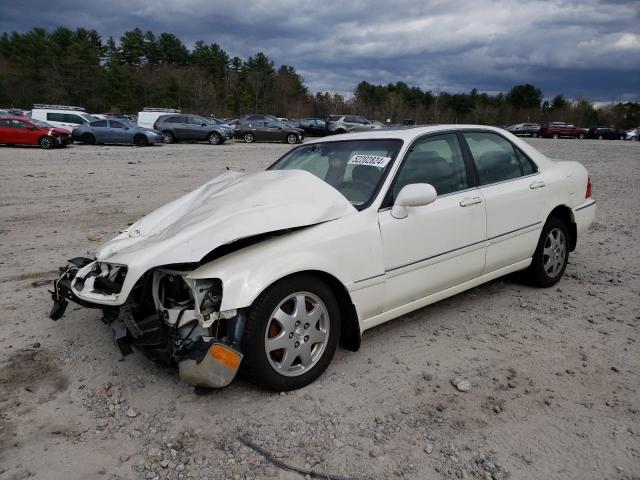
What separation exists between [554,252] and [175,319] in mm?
3599

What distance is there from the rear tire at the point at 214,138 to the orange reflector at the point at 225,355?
2661cm

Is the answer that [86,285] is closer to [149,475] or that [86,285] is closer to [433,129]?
[149,475]

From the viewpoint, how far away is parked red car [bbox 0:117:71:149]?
21.5 meters

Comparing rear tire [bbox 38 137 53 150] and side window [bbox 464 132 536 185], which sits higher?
side window [bbox 464 132 536 185]

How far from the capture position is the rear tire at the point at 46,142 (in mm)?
21422

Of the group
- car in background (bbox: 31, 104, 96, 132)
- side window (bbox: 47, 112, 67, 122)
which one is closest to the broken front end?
car in background (bbox: 31, 104, 96, 132)

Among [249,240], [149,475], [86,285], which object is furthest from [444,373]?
[86,285]

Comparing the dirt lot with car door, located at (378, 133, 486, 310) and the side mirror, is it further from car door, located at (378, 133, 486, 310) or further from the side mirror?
the side mirror

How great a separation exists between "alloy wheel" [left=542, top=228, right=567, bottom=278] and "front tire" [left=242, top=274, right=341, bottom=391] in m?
2.51

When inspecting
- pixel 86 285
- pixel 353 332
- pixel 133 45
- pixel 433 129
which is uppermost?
pixel 133 45

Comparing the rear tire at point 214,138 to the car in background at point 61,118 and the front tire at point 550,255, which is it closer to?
the car in background at point 61,118

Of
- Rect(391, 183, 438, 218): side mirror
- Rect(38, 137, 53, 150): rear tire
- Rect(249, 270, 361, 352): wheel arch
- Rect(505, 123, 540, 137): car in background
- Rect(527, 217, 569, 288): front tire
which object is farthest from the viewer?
Rect(505, 123, 540, 137): car in background

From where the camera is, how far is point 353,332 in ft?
10.7

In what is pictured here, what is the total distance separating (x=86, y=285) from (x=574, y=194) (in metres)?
4.41
